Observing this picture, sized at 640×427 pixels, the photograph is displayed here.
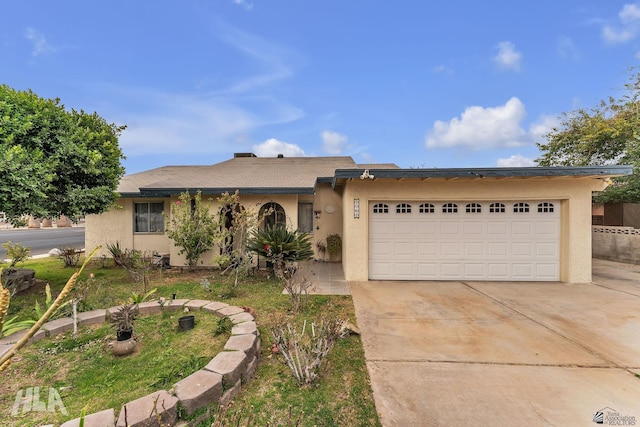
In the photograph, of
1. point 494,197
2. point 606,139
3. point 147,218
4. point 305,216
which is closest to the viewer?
point 494,197

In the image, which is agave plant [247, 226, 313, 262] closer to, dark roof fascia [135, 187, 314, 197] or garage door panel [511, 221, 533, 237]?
dark roof fascia [135, 187, 314, 197]

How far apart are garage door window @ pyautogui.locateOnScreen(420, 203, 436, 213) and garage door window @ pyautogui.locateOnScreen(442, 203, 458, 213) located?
299 mm

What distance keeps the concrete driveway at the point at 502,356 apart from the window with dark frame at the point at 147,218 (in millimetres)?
8636

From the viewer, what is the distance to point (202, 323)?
486 centimetres

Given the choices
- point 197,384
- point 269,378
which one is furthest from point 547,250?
point 197,384

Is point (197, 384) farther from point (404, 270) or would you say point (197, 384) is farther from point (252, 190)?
point (252, 190)

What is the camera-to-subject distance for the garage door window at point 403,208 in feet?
27.0

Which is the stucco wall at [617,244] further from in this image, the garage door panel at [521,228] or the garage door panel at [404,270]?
the garage door panel at [404,270]

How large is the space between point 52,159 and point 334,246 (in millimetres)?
8680

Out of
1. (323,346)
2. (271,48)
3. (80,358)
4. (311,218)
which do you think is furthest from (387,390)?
(271,48)

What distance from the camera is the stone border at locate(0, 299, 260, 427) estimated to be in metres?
2.50

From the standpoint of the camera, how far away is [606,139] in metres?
14.2

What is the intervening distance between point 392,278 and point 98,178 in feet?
27.0

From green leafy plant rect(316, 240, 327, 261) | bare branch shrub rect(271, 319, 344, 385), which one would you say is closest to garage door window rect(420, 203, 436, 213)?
green leafy plant rect(316, 240, 327, 261)
